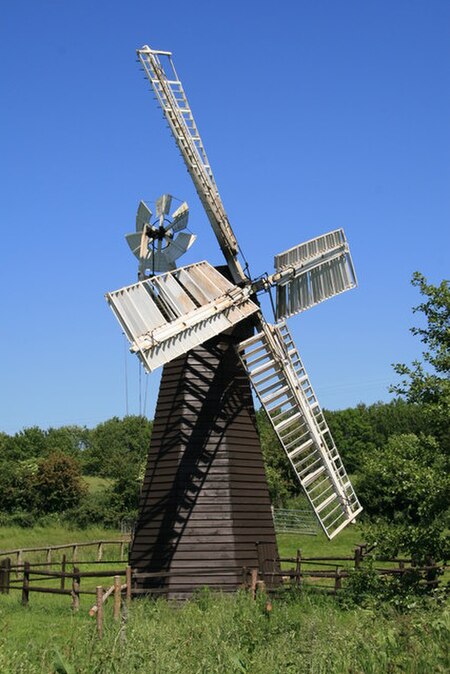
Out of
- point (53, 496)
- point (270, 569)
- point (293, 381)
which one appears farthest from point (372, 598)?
point (53, 496)

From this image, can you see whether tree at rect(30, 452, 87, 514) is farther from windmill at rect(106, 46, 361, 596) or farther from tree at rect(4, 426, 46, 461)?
windmill at rect(106, 46, 361, 596)

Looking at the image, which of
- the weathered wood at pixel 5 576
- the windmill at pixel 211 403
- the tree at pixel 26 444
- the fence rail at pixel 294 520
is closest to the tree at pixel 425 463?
the windmill at pixel 211 403

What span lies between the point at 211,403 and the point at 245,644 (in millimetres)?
7138

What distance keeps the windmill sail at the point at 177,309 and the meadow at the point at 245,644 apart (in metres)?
4.26

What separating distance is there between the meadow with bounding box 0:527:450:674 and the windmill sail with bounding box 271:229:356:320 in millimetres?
6525

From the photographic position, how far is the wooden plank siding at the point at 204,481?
16.5 m

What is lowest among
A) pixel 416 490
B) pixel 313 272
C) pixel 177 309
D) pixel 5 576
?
pixel 5 576

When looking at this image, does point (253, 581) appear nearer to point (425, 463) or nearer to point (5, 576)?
point (425, 463)

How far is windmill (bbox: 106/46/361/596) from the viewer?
53.9 ft

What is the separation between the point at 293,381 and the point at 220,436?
1.77 meters

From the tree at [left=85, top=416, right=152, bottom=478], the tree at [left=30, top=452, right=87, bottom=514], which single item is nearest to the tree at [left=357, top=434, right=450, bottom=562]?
the tree at [left=30, top=452, right=87, bottom=514]

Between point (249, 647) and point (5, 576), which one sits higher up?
point (5, 576)

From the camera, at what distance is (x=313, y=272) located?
1878 cm

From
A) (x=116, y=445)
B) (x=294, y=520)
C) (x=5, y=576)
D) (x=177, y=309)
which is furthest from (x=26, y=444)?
(x=177, y=309)
